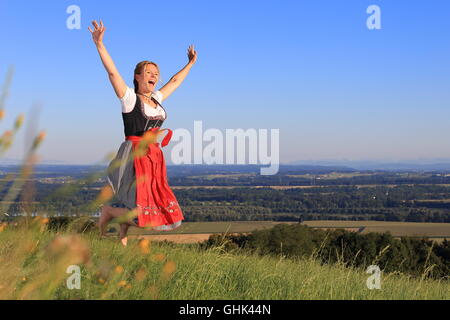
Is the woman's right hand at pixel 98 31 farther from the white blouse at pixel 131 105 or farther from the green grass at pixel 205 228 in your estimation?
the green grass at pixel 205 228

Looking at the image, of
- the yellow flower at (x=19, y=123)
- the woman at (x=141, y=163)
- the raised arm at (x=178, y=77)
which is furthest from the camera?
the raised arm at (x=178, y=77)

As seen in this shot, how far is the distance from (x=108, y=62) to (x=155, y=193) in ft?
5.33

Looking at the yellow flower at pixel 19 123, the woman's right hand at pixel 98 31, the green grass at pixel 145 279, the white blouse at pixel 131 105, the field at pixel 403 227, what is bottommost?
the field at pixel 403 227

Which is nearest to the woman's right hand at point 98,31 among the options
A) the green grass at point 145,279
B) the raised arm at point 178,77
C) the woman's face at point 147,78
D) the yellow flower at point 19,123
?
the woman's face at point 147,78

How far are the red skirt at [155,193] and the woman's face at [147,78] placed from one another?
0.58 m

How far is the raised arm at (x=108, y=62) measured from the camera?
589cm

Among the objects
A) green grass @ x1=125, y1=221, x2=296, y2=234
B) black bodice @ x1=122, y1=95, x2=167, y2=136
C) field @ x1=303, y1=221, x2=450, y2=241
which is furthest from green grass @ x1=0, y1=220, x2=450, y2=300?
field @ x1=303, y1=221, x2=450, y2=241

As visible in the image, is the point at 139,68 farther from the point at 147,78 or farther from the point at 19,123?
the point at 19,123

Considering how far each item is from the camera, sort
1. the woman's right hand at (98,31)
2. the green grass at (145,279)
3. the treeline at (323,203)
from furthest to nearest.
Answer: the treeline at (323,203) < the woman's right hand at (98,31) < the green grass at (145,279)

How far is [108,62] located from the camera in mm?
6117

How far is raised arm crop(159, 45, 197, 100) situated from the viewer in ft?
23.5

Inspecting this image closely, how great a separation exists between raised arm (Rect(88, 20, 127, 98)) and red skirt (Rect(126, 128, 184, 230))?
0.60 m
